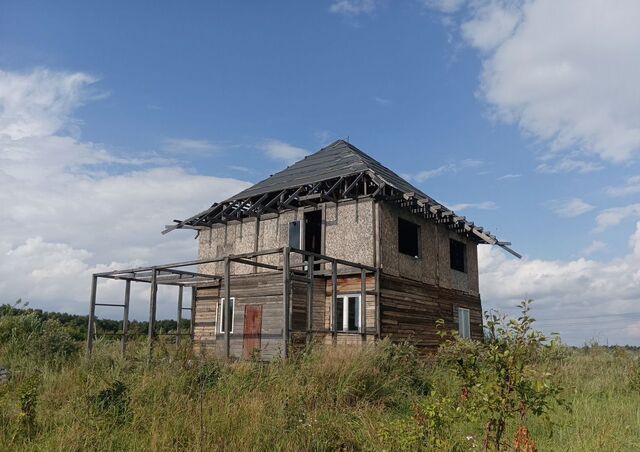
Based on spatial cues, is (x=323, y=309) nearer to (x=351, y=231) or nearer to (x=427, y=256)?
(x=351, y=231)

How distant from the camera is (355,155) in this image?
1908cm

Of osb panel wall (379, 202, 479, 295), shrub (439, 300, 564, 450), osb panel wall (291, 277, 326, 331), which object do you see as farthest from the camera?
osb panel wall (379, 202, 479, 295)

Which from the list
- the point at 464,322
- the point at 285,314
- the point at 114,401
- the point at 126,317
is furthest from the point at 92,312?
the point at 464,322

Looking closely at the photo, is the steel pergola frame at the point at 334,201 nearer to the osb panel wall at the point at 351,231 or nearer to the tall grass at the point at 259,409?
the osb panel wall at the point at 351,231

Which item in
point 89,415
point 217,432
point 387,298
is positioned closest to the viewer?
point 217,432

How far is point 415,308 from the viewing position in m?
17.8

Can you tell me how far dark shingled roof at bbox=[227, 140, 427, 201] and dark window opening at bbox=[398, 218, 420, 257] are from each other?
135 centimetres

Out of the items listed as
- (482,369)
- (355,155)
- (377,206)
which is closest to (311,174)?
(355,155)

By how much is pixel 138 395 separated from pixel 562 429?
7207 mm

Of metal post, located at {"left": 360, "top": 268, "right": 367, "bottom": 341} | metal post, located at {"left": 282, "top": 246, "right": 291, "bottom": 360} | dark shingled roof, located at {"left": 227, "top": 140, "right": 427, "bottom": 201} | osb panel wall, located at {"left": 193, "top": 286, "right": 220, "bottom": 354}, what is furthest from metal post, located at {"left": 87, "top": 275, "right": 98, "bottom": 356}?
metal post, located at {"left": 360, "top": 268, "right": 367, "bottom": 341}

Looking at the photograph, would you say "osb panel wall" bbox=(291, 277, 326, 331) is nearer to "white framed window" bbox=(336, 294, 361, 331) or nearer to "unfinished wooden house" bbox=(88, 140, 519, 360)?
"unfinished wooden house" bbox=(88, 140, 519, 360)

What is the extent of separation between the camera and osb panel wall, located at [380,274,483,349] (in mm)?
16422

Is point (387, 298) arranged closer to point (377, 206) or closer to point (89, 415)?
point (377, 206)

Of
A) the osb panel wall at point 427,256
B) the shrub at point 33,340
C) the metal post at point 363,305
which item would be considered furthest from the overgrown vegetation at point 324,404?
the osb panel wall at point 427,256
